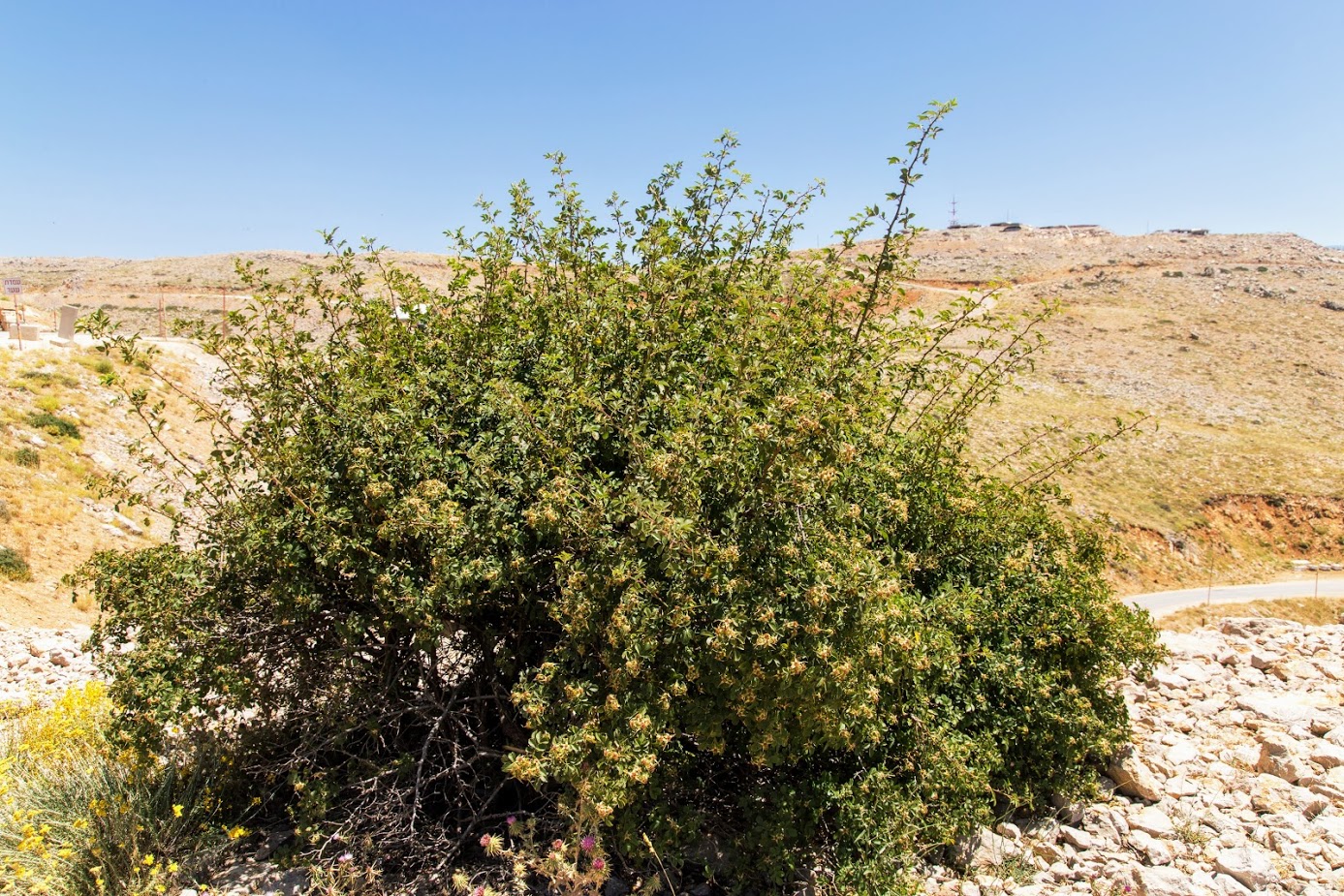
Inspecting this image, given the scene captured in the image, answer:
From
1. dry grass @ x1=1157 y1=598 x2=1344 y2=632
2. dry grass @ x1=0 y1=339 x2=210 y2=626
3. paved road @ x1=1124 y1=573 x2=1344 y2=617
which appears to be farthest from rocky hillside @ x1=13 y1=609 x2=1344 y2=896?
paved road @ x1=1124 y1=573 x2=1344 y2=617

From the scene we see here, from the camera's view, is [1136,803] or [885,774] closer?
[885,774]

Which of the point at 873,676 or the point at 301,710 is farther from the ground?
the point at 873,676

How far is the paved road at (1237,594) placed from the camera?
1805 cm

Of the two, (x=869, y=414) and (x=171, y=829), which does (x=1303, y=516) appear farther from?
(x=171, y=829)

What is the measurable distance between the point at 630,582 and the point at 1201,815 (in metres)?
4.60

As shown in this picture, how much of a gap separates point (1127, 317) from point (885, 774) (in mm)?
45645

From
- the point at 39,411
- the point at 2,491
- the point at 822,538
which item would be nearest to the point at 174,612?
the point at 822,538

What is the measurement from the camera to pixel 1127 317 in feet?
144

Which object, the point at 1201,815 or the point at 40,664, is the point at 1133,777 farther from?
the point at 40,664

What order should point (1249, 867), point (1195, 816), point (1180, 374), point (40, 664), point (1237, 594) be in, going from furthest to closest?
point (1180, 374), point (1237, 594), point (40, 664), point (1195, 816), point (1249, 867)

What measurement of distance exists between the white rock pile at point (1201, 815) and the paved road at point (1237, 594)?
35.5ft

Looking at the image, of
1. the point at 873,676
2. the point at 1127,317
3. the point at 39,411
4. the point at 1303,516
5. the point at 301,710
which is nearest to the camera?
the point at 873,676

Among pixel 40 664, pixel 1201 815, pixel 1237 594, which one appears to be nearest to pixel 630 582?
pixel 1201 815

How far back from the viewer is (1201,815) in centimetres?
592
